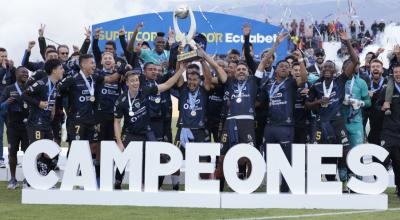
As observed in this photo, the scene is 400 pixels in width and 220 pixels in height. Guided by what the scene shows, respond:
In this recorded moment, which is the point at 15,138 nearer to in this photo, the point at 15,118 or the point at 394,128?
the point at 15,118

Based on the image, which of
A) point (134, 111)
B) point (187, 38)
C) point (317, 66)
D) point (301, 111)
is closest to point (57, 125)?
point (134, 111)

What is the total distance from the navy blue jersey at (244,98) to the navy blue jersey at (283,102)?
0.30 meters

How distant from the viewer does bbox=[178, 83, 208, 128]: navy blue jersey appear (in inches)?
502

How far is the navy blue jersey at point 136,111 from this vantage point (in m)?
12.4

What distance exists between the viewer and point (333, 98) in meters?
12.6

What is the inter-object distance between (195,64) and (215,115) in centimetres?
115

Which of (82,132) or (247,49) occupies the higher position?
(247,49)

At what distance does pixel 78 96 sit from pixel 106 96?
0.53 metres

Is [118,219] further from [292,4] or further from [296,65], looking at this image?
[292,4]

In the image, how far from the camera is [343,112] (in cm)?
1297

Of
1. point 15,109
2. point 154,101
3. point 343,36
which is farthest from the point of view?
point 15,109

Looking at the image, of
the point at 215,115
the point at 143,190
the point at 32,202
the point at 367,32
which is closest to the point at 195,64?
the point at 215,115

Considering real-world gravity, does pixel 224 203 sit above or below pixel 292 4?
below

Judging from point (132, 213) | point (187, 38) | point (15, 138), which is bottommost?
point (132, 213)
